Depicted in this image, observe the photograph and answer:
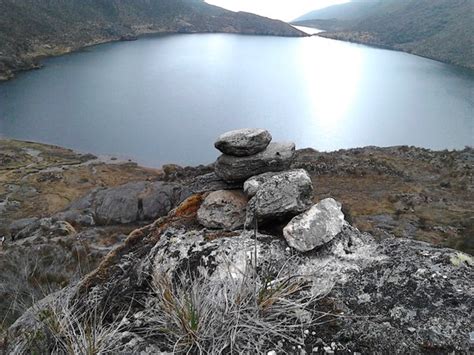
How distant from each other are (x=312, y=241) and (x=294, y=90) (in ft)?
256

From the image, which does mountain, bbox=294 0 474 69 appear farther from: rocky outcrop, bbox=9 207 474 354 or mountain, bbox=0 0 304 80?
rocky outcrop, bbox=9 207 474 354

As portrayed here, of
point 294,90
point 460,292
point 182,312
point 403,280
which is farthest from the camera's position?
point 294,90

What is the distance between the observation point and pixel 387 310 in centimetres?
382

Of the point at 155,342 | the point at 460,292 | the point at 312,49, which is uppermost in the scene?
the point at 460,292

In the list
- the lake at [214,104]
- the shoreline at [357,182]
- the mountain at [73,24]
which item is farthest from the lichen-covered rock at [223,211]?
the mountain at [73,24]

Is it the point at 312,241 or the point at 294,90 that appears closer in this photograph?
the point at 312,241

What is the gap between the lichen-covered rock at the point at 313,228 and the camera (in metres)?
4.81

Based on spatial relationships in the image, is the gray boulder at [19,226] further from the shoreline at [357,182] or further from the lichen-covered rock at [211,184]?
the lichen-covered rock at [211,184]

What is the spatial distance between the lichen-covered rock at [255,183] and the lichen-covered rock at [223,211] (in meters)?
0.22

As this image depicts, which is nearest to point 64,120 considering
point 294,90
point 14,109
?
point 14,109

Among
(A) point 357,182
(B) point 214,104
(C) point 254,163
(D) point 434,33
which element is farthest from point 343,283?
(D) point 434,33

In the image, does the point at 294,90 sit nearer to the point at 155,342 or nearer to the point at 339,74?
the point at 339,74

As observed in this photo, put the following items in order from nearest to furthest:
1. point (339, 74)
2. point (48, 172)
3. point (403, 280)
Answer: point (403, 280) → point (48, 172) → point (339, 74)

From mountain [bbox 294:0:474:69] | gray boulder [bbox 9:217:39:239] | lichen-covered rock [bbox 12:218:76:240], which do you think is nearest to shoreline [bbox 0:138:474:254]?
gray boulder [bbox 9:217:39:239]
